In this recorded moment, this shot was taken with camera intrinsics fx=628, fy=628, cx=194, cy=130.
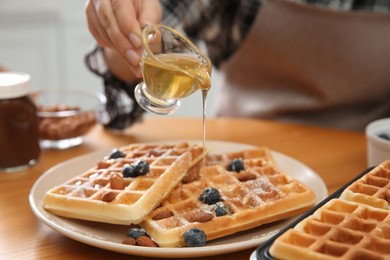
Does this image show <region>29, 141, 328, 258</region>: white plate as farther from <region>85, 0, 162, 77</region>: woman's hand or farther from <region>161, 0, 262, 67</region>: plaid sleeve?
<region>161, 0, 262, 67</region>: plaid sleeve

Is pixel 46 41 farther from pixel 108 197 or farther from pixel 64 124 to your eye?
pixel 108 197

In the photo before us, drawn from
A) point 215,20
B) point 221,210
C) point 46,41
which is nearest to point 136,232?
point 221,210

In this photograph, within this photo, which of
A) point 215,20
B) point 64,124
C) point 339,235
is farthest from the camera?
point 215,20

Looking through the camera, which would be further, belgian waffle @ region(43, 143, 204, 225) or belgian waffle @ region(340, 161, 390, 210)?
belgian waffle @ region(43, 143, 204, 225)

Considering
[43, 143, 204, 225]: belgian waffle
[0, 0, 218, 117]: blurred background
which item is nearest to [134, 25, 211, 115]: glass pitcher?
[43, 143, 204, 225]: belgian waffle

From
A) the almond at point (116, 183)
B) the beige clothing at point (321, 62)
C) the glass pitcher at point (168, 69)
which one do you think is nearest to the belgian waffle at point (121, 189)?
the almond at point (116, 183)

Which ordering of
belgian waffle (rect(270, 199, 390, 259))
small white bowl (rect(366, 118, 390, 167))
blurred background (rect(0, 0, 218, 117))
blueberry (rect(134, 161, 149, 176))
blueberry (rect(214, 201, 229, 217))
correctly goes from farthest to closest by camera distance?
blurred background (rect(0, 0, 218, 117)), small white bowl (rect(366, 118, 390, 167)), blueberry (rect(134, 161, 149, 176)), blueberry (rect(214, 201, 229, 217)), belgian waffle (rect(270, 199, 390, 259))

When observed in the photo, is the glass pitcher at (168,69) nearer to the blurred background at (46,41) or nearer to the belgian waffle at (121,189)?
the belgian waffle at (121,189)

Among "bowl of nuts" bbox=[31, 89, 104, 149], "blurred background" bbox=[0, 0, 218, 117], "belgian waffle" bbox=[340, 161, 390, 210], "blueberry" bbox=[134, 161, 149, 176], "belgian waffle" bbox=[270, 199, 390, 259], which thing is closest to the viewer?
"belgian waffle" bbox=[270, 199, 390, 259]
